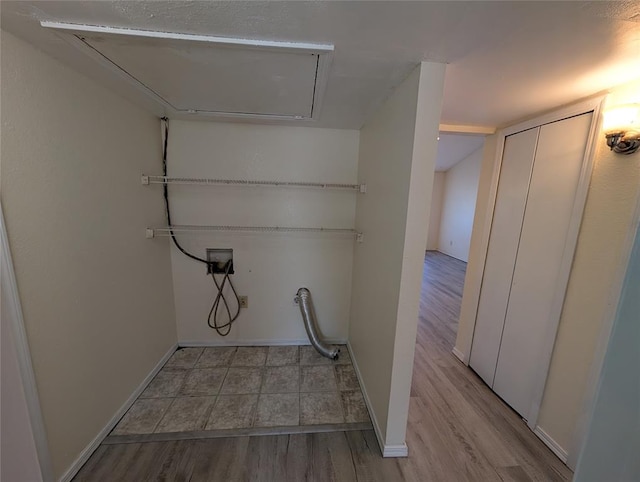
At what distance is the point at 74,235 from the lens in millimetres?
1332

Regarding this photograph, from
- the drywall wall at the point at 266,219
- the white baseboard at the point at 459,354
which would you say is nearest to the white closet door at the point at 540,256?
the white baseboard at the point at 459,354

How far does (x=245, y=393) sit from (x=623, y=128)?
9.35ft

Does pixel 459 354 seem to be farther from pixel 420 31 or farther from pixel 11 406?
pixel 11 406

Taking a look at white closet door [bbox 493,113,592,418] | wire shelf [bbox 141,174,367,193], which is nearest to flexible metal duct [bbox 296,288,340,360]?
wire shelf [bbox 141,174,367,193]

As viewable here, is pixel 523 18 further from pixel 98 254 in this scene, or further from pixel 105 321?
pixel 105 321

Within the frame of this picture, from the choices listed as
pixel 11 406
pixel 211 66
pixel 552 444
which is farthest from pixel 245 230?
pixel 552 444

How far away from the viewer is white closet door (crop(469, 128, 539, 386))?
73.0 inches

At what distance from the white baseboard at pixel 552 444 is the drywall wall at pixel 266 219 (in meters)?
1.61

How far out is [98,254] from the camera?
1.49 metres

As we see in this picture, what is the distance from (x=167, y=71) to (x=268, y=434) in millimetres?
2226

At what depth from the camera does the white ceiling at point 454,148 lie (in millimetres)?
5223

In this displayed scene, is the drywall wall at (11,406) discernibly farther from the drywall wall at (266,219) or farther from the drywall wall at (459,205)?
the drywall wall at (459,205)

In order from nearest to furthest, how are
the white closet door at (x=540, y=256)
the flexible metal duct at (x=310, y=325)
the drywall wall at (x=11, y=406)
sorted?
the drywall wall at (x=11, y=406), the white closet door at (x=540, y=256), the flexible metal duct at (x=310, y=325)

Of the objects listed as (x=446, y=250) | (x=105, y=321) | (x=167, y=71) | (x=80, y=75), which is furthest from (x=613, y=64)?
(x=446, y=250)
